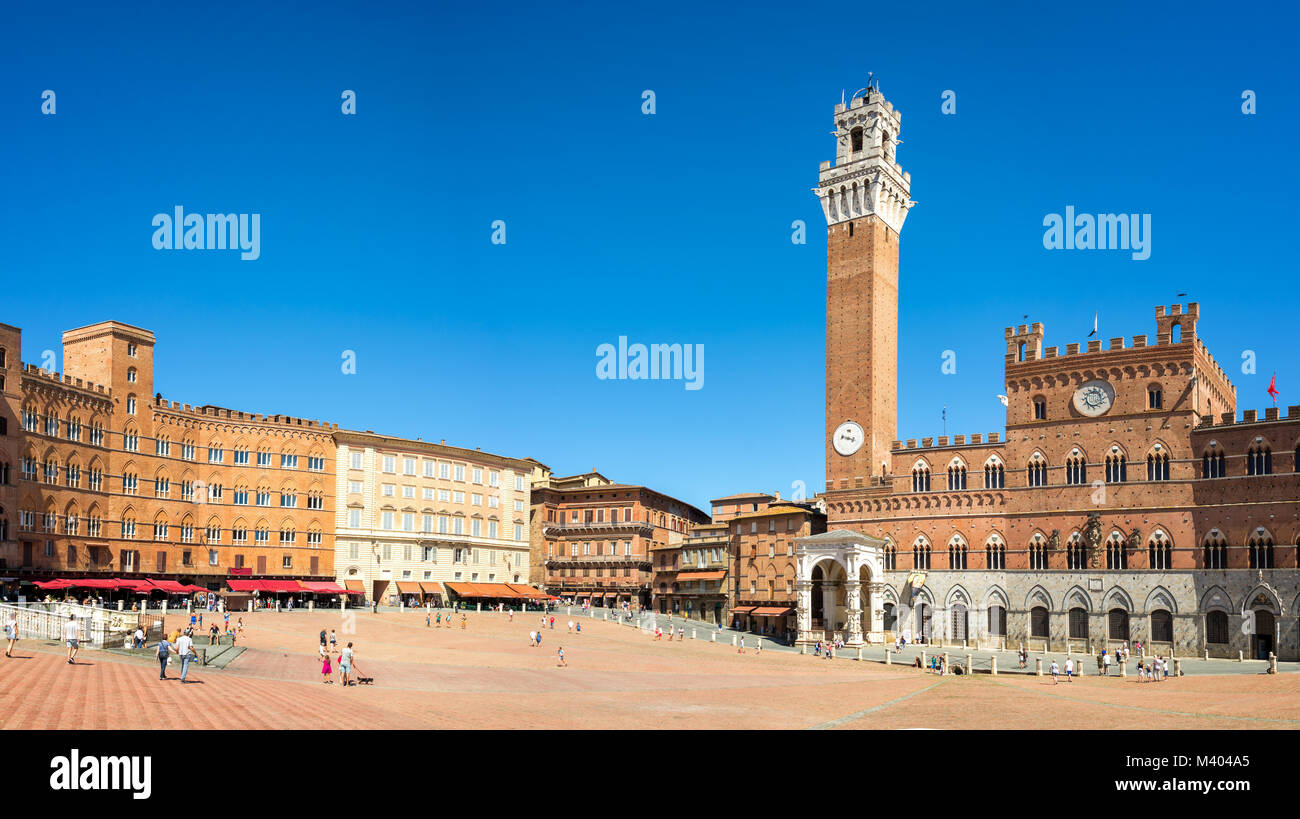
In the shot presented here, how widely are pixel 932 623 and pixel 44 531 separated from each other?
57300mm

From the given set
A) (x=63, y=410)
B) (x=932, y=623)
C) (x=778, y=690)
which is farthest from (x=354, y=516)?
(x=778, y=690)

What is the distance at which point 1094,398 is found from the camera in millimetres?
67500

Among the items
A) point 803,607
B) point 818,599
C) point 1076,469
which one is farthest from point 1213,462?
point 818,599

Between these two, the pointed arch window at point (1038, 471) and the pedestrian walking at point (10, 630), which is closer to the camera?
the pedestrian walking at point (10, 630)

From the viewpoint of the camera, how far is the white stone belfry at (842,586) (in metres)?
69.5

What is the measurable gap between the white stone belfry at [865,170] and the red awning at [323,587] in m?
47.6

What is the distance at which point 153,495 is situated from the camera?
76.3 m

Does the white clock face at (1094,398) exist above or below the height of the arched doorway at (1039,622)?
above

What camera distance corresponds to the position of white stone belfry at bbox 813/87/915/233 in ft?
271

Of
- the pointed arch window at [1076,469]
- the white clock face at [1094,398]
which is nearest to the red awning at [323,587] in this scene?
the pointed arch window at [1076,469]

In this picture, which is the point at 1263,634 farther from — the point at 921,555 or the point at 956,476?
the point at 921,555

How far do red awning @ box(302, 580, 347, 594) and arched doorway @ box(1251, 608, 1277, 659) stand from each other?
60.4m

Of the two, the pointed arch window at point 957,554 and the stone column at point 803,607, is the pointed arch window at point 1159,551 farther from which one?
the stone column at point 803,607
